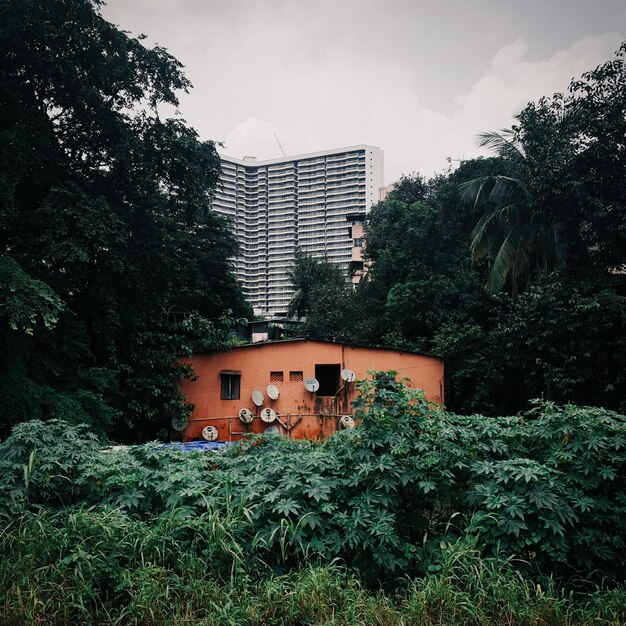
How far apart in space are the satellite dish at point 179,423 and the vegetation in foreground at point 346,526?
30.9 feet

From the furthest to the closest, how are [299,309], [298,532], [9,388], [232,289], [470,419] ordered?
[299,309], [232,289], [9,388], [470,419], [298,532]

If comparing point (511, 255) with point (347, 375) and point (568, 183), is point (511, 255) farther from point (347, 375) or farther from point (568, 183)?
point (347, 375)

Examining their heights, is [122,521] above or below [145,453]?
below

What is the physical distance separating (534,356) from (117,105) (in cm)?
1156

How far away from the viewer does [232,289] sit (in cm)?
2348

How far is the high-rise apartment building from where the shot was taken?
215 feet

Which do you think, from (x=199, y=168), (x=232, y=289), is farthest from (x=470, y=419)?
(x=232, y=289)

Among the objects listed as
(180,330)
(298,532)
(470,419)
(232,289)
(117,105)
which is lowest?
(298,532)

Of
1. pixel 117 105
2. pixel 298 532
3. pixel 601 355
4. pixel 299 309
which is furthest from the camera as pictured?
pixel 299 309

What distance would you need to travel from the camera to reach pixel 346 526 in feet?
12.5

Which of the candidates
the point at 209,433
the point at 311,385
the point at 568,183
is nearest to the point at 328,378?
the point at 311,385

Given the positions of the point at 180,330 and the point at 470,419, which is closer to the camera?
the point at 470,419

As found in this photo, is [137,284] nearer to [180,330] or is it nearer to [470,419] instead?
[180,330]

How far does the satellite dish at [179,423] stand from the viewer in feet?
45.3
